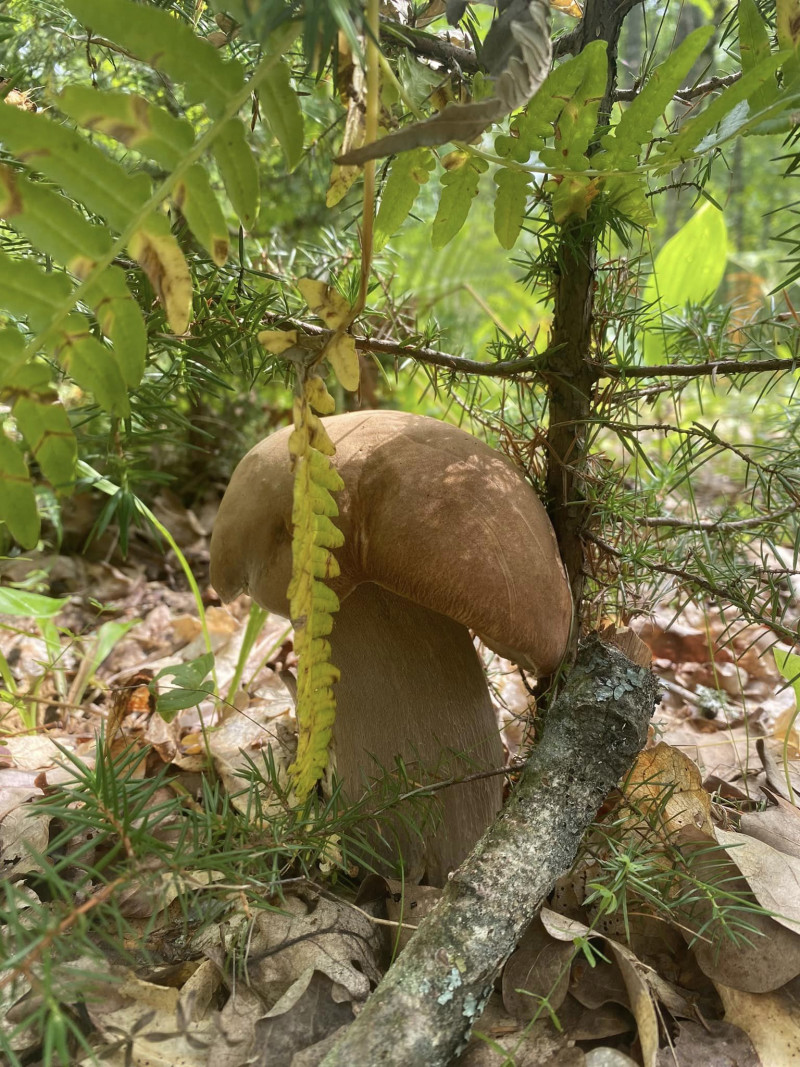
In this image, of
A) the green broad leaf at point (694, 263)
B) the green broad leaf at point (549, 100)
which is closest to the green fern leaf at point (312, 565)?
the green broad leaf at point (549, 100)

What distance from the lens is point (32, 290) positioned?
0.90m

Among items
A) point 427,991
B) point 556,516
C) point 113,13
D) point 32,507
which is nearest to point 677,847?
point 427,991

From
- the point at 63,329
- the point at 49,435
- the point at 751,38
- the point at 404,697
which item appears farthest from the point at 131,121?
the point at 404,697

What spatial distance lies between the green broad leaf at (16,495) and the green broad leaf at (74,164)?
30 centimetres

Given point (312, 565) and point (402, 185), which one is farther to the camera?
point (402, 185)

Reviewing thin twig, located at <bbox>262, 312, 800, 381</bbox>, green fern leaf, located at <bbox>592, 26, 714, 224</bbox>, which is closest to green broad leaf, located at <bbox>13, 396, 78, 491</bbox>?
thin twig, located at <bbox>262, 312, 800, 381</bbox>

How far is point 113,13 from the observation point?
0.82 m

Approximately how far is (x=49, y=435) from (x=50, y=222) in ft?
0.82

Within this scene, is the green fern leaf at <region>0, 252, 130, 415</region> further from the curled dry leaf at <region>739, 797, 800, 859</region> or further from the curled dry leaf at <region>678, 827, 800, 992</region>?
the curled dry leaf at <region>739, 797, 800, 859</region>

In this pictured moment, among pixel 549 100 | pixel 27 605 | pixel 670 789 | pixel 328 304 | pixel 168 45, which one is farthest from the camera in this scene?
pixel 27 605

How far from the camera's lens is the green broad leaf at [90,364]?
3.05 feet

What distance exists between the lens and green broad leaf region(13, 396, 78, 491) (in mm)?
933

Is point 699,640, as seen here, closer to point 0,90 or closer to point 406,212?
point 406,212

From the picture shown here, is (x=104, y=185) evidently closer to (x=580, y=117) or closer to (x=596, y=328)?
(x=580, y=117)
